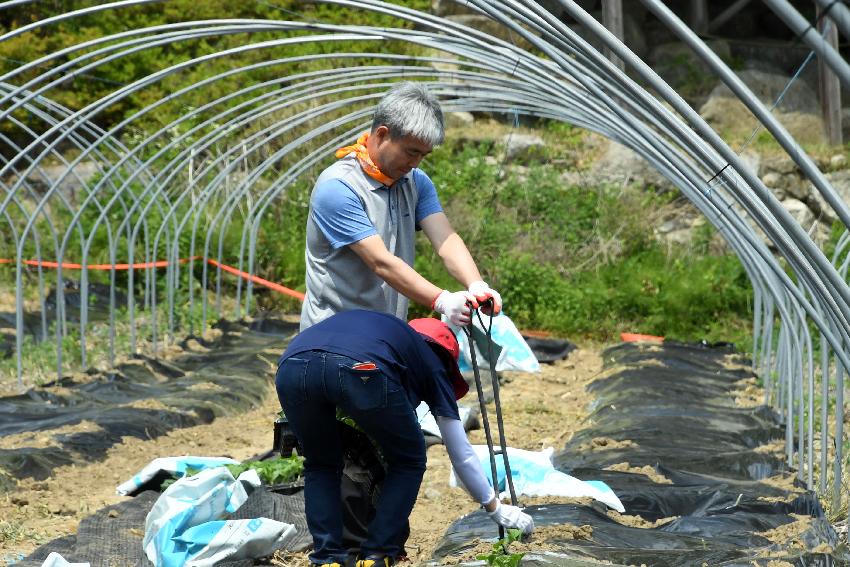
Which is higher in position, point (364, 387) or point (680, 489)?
point (364, 387)

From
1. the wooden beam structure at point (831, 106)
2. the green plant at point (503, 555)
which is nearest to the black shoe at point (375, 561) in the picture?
the green plant at point (503, 555)

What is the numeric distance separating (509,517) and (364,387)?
2.46ft

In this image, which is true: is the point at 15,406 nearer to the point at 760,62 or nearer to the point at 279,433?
the point at 279,433

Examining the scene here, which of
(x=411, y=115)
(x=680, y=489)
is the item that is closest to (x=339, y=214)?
(x=411, y=115)

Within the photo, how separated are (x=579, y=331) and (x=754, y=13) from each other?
8.80 meters

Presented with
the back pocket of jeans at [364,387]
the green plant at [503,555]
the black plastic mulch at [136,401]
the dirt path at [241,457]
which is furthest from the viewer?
the black plastic mulch at [136,401]

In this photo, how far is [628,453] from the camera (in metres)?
5.76

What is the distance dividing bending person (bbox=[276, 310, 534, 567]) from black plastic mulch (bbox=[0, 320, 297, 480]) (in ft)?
10.1

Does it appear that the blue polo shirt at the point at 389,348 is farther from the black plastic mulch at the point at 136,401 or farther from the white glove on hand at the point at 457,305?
the black plastic mulch at the point at 136,401

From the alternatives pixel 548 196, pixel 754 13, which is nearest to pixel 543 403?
pixel 548 196

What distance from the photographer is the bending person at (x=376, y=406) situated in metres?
3.19

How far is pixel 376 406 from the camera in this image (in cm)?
321

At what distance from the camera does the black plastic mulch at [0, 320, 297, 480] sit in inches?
252

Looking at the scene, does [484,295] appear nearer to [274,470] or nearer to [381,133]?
[381,133]
